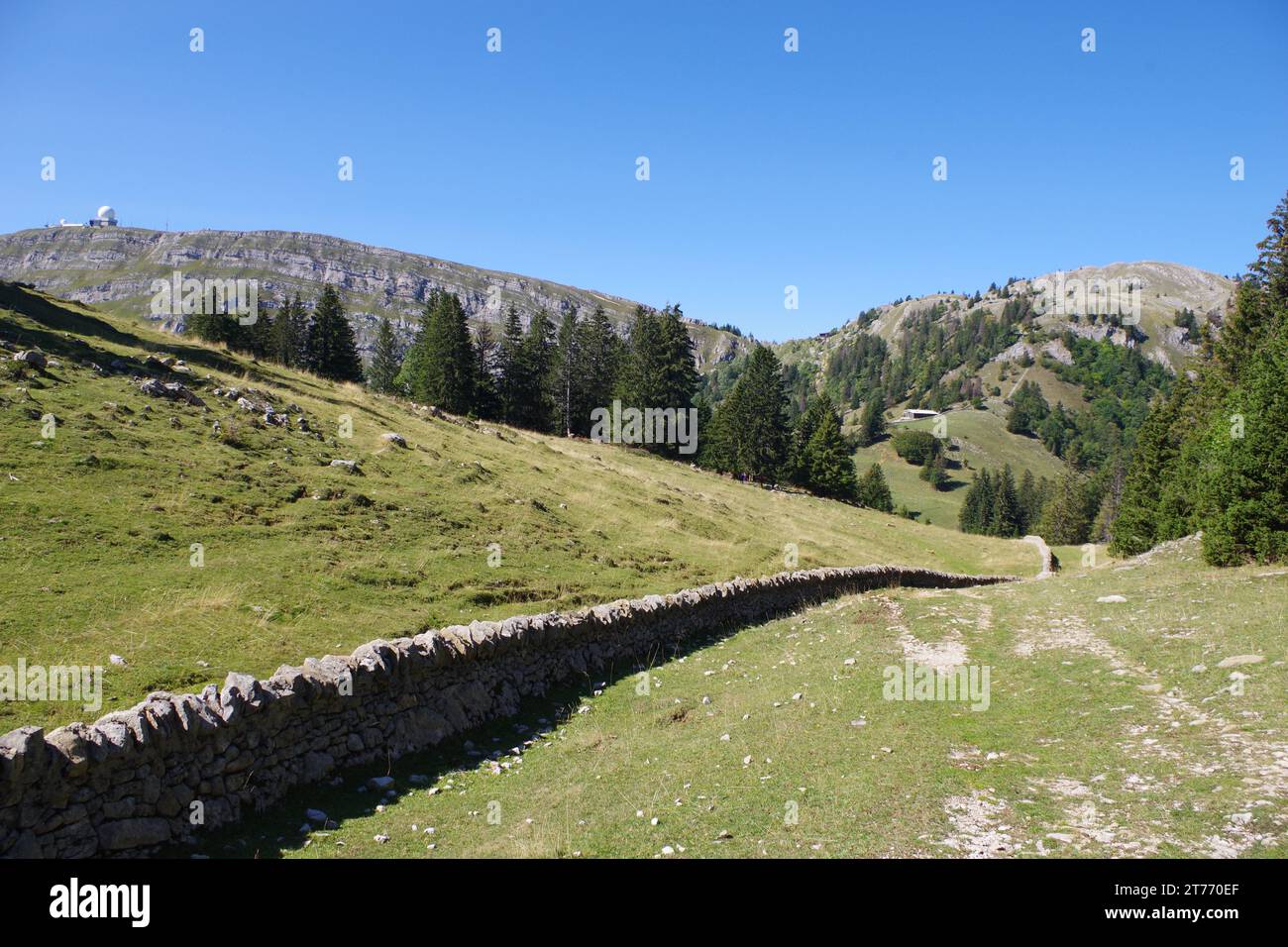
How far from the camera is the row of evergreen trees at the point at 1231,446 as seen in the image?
837 inches

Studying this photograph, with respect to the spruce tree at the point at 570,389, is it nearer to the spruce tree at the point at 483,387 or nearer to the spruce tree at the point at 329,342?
the spruce tree at the point at 483,387

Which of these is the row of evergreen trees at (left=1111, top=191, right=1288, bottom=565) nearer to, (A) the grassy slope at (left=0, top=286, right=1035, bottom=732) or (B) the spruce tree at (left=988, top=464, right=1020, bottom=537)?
(A) the grassy slope at (left=0, top=286, right=1035, bottom=732)

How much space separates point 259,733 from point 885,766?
882cm

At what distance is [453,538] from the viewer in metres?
22.2

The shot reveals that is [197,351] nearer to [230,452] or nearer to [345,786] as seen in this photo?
[230,452]

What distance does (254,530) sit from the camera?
17.8m

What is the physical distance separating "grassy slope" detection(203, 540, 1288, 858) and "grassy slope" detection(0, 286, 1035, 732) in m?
4.13

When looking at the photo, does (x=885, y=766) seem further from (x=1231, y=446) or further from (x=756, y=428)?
(x=756, y=428)

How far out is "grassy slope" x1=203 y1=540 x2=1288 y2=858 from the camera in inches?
299

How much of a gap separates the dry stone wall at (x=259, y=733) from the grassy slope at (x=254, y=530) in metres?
2.02

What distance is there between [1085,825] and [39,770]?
10894 millimetres

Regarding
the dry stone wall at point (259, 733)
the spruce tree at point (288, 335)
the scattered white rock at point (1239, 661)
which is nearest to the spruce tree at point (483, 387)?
the spruce tree at point (288, 335)

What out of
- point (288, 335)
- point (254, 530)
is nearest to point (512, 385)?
point (288, 335)

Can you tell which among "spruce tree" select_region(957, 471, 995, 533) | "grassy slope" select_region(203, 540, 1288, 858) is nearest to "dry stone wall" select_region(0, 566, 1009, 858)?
"grassy slope" select_region(203, 540, 1288, 858)
